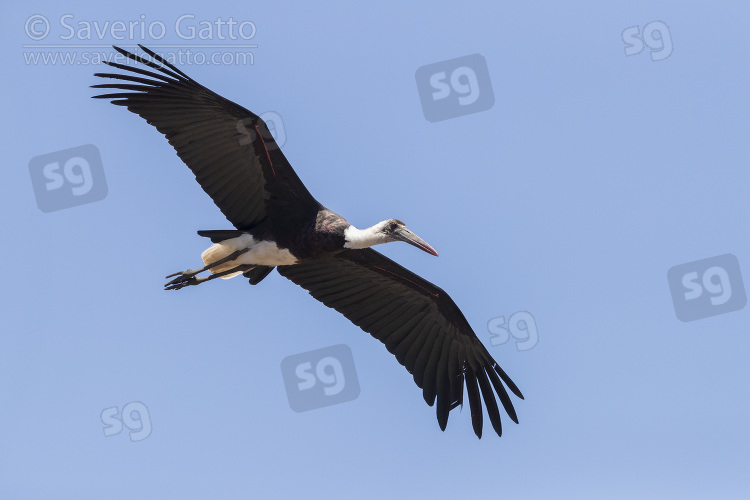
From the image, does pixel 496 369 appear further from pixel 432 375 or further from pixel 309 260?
pixel 309 260

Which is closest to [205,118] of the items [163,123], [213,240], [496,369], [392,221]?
[163,123]

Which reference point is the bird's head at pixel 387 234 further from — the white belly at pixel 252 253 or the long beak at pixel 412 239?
the white belly at pixel 252 253

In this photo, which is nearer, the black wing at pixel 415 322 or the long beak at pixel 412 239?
the long beak at pixel 412 239

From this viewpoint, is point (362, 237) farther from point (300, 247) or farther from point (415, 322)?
point (415, 322)

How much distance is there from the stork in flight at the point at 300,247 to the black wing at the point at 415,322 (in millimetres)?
14

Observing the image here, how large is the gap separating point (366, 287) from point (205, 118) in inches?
138

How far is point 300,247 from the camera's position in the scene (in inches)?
552

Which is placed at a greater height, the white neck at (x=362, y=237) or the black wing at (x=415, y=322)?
the white neck at (x=362, y=237)

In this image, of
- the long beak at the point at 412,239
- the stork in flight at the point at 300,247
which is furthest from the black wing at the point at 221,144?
the long beak at the point at 412,239

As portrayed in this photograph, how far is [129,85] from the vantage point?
44.8 feet

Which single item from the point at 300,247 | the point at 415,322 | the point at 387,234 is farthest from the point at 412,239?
the point at 415,322

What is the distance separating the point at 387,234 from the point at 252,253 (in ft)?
5.82

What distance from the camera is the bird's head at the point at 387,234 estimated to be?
45.3 feet

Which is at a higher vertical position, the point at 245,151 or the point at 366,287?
the point at 245,151
